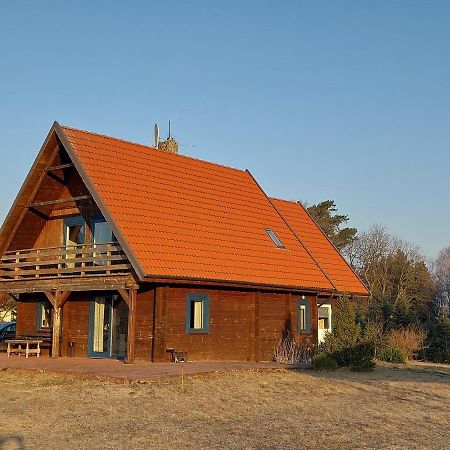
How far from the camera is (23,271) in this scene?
72.6 ft

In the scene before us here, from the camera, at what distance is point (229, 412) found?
1145cm

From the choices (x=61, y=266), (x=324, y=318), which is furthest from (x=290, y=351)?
(x=61, y=266)

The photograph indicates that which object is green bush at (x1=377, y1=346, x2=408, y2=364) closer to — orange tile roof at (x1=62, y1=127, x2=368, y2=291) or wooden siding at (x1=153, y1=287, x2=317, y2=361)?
wooden siding at (x1=153, y1=287, x2=317, y2=361)

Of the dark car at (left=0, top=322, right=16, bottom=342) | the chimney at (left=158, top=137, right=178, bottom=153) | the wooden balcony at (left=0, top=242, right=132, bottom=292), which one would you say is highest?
the chimney at (left=158, top=137, right=178, bottom=153)

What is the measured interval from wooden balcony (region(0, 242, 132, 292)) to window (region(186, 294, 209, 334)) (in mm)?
2212

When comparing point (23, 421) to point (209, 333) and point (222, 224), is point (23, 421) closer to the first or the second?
point (209, 333)

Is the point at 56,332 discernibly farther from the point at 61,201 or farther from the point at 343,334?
the point at 343,334

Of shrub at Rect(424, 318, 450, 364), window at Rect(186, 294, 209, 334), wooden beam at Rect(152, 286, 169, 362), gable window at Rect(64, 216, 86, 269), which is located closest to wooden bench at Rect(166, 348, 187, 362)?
wooden beam at Rect(152, 286, 169, 362)

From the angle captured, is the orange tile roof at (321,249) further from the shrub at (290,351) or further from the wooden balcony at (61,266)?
the wooden balcony at (61,266)

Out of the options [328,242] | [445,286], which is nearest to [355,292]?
[328,242]

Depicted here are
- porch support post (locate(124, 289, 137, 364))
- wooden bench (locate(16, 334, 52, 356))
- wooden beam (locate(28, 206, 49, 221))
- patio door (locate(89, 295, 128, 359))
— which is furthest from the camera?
wooden beam (locate(28, 206, 49, 221))

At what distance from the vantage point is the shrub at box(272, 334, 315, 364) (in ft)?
67.6

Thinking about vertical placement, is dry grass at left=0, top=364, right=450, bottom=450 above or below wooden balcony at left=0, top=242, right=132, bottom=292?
below

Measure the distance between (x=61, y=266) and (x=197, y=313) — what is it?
5223mm
